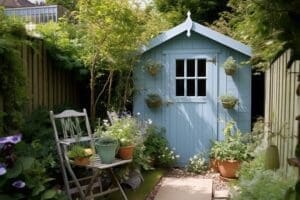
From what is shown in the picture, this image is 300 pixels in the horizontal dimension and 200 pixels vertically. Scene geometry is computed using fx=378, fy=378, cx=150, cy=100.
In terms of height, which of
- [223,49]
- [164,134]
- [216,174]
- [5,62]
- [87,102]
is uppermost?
[223,49]

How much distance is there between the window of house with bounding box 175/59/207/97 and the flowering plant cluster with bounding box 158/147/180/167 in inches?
41.3

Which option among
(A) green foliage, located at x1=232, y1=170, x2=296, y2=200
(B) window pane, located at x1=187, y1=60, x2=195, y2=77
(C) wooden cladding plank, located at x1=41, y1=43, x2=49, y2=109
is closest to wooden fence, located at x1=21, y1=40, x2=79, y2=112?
(C) wooden cladding plank, located at x1=41, y1=43, x2=49, y2=109

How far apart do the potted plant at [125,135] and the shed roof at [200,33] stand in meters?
1.80

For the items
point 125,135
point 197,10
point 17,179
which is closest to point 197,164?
point 125,135

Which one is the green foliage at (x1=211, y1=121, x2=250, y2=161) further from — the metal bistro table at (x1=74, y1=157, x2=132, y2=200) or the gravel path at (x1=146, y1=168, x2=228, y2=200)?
the metal bistro table at (x1=74, y1=157, x2=132, y2=200)

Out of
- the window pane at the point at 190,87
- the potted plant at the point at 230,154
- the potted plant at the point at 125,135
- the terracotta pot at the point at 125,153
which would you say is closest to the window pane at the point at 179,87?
the window pane at the point at 190,87

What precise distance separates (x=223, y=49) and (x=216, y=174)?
7.17ft

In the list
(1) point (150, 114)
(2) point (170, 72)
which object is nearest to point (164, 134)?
(1) point (150, 114)

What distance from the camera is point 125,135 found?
507 cm

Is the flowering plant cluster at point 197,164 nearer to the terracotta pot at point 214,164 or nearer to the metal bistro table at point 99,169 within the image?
the terracotta pot at point 214,164

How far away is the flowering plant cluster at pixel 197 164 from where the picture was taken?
664cm

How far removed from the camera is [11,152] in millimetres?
3273

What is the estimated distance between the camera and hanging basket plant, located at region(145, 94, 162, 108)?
6.84m

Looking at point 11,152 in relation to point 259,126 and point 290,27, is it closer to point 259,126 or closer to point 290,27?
point 290,27
